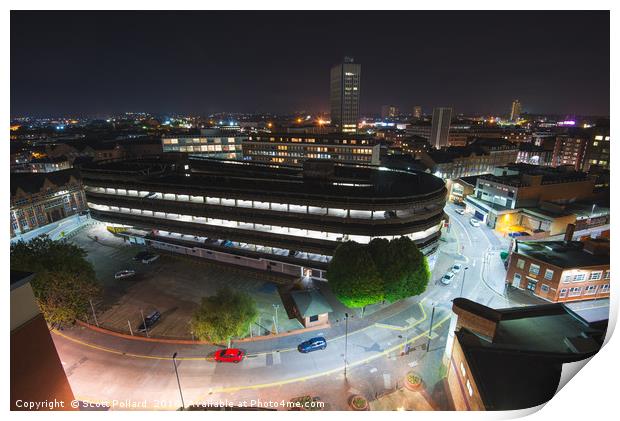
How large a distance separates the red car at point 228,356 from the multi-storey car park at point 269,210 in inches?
614

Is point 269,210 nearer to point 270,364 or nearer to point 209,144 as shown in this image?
point 270,364

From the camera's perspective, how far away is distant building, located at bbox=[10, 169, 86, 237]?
58.9 meters

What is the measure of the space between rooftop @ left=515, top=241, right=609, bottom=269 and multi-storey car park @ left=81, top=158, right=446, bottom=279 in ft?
40.4

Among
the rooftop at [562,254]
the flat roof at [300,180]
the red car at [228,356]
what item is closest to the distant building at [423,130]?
the flat roof at [300,180]

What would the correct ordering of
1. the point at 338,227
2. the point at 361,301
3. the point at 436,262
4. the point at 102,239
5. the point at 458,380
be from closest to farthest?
the point at 458,380 → the point at 361,301 → the point at 338,227 → the point at 436,262 → the point at 102,239

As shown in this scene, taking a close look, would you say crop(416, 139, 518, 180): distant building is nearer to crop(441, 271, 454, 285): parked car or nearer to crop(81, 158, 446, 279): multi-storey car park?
crop(81, 158, 446, 279): multi-storey car park

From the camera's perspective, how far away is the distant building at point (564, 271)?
37.5 m

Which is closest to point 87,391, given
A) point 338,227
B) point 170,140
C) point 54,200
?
point 338,227

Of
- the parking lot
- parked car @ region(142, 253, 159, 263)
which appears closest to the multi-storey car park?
parked car @ region(142, 253, 159, 263)

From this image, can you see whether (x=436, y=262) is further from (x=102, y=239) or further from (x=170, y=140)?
(x=170, y=140)

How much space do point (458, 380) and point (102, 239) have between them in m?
62.9

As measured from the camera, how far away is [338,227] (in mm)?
40312

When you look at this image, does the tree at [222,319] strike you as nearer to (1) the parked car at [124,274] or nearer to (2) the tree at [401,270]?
(2) the tree at [401,270]

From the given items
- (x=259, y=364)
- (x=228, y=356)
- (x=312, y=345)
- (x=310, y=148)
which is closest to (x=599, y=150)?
(x=310, y=148)
